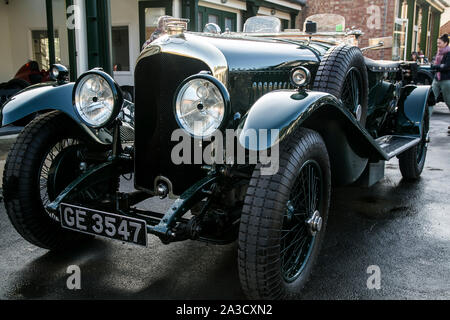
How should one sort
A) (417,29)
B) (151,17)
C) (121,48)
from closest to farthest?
(151,17) < (121,48) < (417,29)

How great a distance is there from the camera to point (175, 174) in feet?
8.02

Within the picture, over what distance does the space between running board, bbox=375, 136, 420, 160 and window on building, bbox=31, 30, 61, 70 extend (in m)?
Answer: 8.95

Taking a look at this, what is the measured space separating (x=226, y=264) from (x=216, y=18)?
8.86 metres

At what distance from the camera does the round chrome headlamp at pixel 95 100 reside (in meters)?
2.40

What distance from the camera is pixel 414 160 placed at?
14.3ft

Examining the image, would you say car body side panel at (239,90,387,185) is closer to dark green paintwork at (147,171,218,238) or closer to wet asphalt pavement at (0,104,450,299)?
dark green paintwork at (147,171,218,238)

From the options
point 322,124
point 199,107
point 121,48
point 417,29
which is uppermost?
point 417,29

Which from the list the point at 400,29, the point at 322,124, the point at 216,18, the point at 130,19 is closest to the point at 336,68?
the point at 322,124

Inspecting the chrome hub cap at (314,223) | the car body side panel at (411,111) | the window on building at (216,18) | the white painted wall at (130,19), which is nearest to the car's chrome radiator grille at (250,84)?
the chrome hub cap at (314,223)

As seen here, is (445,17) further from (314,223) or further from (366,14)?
(314,223)

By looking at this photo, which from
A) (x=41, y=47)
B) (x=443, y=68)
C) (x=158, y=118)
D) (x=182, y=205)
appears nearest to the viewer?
(x=182, y=205)

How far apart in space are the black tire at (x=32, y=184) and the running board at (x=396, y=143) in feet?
7.45

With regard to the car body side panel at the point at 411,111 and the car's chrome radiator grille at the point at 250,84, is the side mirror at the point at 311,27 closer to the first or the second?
the car's chrome radiator grille at the point at 250,84
